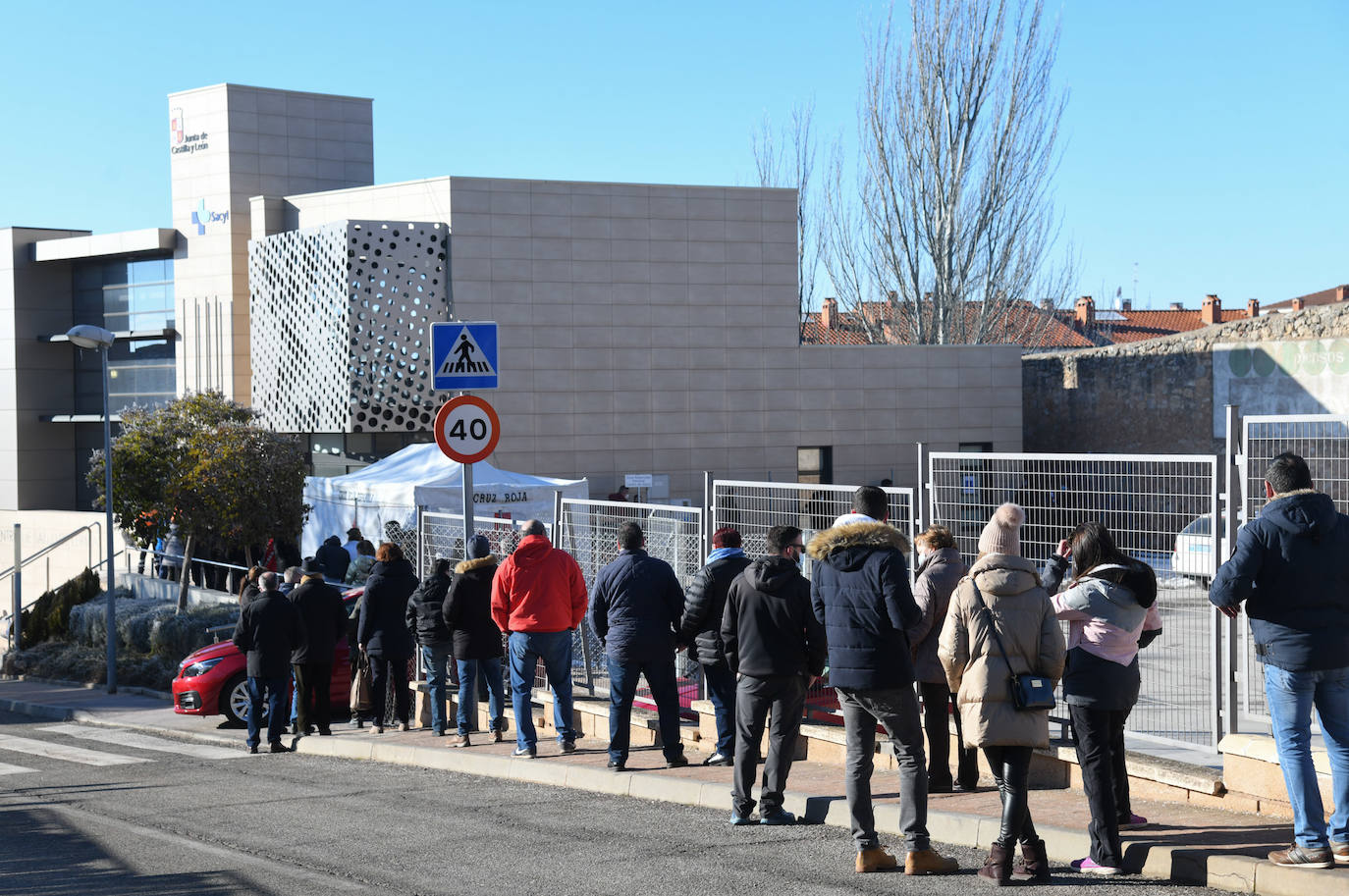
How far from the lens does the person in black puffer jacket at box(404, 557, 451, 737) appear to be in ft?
40.1

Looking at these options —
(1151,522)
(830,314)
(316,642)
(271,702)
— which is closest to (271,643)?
(316,642)

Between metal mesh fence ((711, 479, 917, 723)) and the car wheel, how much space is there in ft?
22.5

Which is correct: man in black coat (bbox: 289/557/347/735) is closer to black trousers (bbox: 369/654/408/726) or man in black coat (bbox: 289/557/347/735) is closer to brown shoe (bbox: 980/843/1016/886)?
black trousers (bbox: 369/654/408/726)

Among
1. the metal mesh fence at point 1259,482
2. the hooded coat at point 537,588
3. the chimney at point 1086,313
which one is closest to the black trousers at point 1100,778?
the metal mesh fence at point 1259,482

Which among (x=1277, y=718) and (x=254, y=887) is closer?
(x=1277, y=718)

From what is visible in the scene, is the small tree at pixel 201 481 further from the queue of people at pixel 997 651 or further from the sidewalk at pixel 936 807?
the queue of people at pixel 997 651

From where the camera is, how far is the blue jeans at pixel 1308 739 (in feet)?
21.0

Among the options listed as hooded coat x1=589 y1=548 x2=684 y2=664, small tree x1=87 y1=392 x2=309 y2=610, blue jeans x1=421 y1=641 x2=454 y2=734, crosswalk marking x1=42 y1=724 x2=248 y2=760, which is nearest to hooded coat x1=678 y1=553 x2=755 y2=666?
hooded coat x1=589 y1=548 x2=684 y2=664

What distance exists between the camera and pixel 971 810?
7965 mm

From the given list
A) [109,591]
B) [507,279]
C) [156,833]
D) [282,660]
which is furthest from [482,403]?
[507,279]

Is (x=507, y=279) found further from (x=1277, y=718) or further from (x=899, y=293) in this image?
(x=1277, y=718)

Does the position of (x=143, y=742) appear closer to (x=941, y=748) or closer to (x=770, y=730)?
(x=770, y=730)

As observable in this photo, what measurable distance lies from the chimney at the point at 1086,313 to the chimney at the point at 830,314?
11848mm

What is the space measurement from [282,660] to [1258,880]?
9239 millimetres
